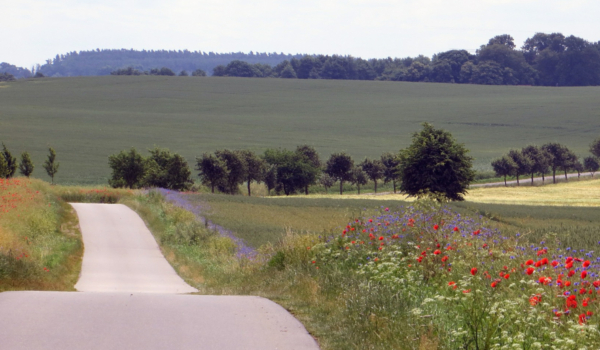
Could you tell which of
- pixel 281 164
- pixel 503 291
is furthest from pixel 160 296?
pixel 281 164

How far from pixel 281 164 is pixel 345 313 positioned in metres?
58.9

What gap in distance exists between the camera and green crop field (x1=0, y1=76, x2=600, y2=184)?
8286cm

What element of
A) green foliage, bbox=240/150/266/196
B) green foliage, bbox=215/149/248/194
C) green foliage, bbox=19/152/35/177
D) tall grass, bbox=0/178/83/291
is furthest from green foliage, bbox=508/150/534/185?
tall grass, bbox=0/178/83/291

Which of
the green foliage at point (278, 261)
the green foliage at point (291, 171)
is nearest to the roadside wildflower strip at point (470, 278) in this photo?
the green foliage at point (278, 261)

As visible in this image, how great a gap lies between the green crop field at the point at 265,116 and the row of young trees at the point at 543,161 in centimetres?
544

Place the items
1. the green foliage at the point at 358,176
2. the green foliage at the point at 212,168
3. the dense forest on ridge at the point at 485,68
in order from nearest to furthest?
1. the green foliage at the point at 212,168
2. the green foliage at the point at 358,176
3. the dense forest on ridge at the point at 485,68

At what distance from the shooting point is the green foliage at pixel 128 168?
53.4 m

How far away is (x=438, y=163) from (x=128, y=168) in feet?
97.9

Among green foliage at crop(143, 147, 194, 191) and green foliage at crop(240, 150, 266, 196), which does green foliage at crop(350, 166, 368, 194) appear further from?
green foliage at crop(143, 147, 194, 191)

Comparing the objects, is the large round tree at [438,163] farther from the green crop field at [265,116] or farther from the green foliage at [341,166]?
the green crop field at [265,116]

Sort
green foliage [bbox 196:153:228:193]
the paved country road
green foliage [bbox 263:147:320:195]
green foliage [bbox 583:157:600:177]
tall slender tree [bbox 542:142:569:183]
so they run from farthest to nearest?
green foliage [bbox 583:157:600:177] → tall slender tree [bbox 542:142:569:183] → green foliage [bbox 263:147:320:195] → green foliage [bbox 196:153:228:193] → the paved country road

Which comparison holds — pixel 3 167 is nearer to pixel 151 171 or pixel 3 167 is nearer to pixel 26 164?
pixel 26 164

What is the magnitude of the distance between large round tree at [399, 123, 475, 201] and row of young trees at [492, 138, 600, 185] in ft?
109

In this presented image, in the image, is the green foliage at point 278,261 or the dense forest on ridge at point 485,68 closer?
the green foliage at point 278,261
